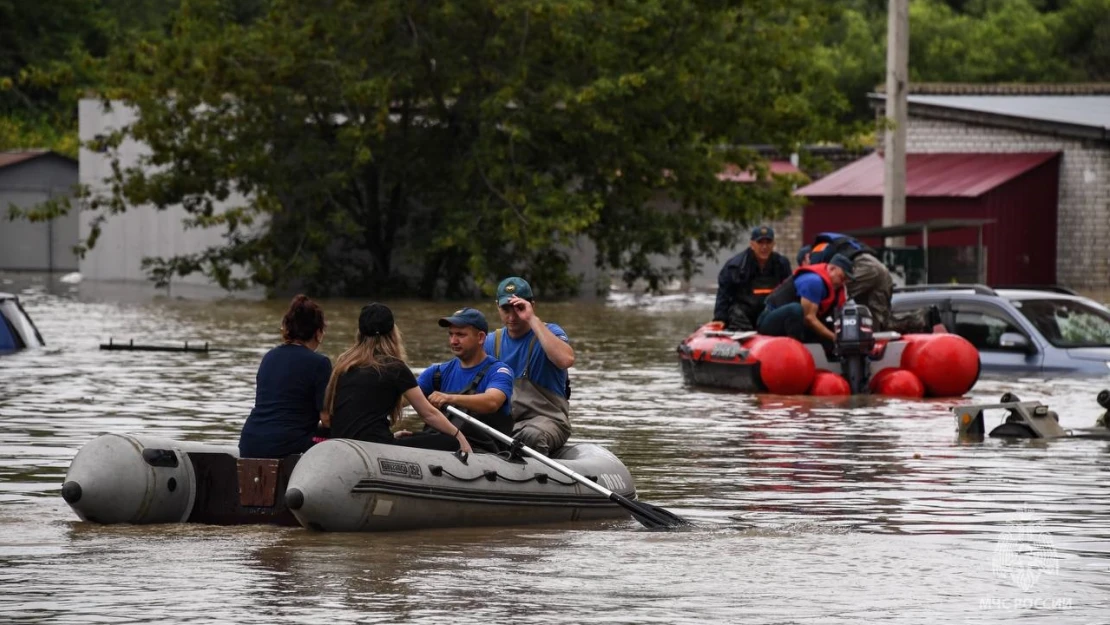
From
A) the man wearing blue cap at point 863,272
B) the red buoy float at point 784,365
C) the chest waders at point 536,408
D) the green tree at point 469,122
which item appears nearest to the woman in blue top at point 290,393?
the chest waders at point 536,408

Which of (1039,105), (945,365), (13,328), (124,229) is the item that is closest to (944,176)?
(1039,105)

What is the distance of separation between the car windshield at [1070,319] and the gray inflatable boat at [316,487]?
42.0ft

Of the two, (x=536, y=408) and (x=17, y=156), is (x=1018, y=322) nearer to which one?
(x=536, y=408)

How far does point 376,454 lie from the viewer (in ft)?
37.5

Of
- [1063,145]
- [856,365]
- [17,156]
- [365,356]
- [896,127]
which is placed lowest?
[856,365]

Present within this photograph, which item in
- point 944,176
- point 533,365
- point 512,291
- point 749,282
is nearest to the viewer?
point 512,291

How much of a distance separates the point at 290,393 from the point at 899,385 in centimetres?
1078

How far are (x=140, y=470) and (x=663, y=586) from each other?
3257 mm

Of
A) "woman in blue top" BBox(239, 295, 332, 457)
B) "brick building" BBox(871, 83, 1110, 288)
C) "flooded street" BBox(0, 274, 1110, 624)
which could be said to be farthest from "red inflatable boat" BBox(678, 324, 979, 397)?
"brick building" BBox(871, 83, 1110, 288)

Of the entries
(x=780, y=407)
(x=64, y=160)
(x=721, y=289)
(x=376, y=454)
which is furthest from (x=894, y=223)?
(x=64, y=160)

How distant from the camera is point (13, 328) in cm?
2683

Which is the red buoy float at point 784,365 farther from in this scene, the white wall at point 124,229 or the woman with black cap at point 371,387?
the white wall at point 124,229

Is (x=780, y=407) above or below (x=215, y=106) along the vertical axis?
below

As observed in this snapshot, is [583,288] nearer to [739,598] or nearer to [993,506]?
[993,506]
